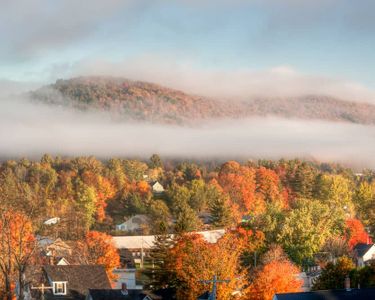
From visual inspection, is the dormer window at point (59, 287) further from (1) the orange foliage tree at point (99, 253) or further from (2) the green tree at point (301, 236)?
(2) the green tree at point (301, 236)

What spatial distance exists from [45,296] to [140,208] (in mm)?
105808

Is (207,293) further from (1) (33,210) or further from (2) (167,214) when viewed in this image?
(2) (167,214)

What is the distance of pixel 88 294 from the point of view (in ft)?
274

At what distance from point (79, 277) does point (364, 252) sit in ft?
160

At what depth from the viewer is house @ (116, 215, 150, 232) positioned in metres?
178

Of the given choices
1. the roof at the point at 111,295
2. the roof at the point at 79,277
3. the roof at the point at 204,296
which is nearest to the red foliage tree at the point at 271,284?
the roof at the point at 204,296

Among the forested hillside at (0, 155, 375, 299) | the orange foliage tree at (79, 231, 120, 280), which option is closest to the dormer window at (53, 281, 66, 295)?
the forested hillside at (0, 155, 375, 299)

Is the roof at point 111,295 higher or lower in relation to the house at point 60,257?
higher

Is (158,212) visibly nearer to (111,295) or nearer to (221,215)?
(221,215)

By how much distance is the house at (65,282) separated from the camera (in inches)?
3489

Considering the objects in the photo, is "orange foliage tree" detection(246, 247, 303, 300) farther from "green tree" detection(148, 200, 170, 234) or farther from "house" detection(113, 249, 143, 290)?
"green tree" detection(148, 200, 170, 234)

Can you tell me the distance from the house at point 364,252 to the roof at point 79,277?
136 ft

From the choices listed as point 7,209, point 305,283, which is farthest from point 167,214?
point 7,209

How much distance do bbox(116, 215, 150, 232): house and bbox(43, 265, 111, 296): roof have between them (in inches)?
3301
